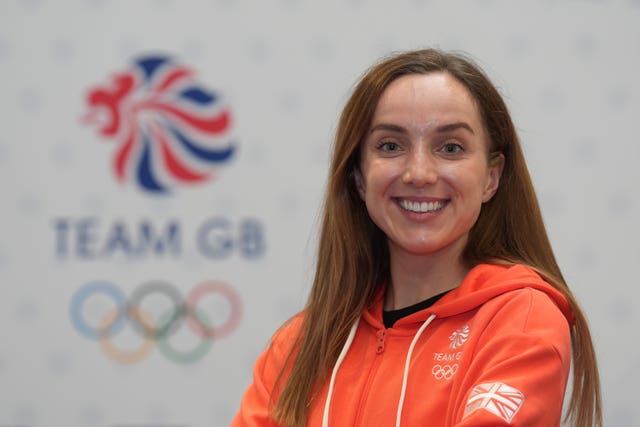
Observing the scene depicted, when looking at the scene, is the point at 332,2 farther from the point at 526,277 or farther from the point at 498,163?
the point at 526,277

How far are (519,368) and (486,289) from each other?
200mm

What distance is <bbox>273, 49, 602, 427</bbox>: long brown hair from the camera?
5.09 feet

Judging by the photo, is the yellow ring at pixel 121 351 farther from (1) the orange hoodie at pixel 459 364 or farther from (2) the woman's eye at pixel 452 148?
(2) the woman's eye at pixel 452 148

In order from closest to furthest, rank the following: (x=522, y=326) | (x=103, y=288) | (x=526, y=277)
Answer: (x=522, y=326) < (x=526, y=277) < (x=103, y=288)

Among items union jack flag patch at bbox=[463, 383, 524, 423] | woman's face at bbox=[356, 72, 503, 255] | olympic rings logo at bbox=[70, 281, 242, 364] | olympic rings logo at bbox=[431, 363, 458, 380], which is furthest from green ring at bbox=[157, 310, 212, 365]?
union jack flag patch at bbox=[463, 383, 524, 423]

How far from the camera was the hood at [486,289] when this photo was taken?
1429 millimetres

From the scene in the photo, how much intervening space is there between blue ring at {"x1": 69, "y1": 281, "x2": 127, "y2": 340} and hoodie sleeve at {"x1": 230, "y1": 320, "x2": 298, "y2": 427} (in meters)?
1.01

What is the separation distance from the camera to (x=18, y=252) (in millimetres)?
2682

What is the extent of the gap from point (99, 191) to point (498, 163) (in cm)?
145

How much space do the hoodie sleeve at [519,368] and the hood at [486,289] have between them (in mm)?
34

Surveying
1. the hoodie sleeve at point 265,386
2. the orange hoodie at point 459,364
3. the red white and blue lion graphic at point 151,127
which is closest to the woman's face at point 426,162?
the orange hoodie at point 459,364

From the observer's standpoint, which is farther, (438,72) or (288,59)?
(288,59)

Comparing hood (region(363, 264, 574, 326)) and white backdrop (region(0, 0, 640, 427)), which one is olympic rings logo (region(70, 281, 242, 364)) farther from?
hood (region(363, 264, 574, 326))

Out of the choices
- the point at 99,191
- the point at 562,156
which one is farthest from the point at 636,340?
the point at 99,191
